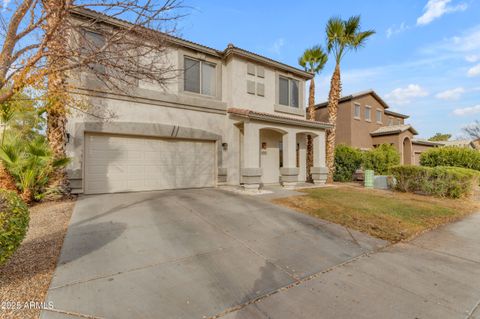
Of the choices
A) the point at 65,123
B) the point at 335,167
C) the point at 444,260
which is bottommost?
the point at 444,260

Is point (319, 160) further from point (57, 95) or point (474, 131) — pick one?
point (474, 131)

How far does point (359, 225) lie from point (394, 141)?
18.1 metres

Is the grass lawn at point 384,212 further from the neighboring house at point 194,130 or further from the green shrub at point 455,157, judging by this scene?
the green shrub at point 455,157

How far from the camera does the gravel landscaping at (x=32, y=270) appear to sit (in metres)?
2.53

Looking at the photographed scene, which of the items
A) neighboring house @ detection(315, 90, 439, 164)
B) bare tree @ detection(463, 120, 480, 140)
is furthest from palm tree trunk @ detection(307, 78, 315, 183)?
bare tree @ detection(463, 120, 480, 140)

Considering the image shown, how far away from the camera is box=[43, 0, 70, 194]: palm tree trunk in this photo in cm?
368

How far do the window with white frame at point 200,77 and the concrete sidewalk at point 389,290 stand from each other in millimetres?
9884

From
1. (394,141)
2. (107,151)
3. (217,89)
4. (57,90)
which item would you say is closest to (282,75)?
(217,89)

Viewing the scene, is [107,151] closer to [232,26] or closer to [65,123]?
[65,123]

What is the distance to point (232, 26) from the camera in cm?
707

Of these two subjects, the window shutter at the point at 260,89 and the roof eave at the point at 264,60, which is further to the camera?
the window shutter at the point at 260,89

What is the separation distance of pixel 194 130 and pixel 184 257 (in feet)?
25.0

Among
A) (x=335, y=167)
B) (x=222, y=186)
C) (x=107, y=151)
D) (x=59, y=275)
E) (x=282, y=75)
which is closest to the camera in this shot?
(x=59, y=275)

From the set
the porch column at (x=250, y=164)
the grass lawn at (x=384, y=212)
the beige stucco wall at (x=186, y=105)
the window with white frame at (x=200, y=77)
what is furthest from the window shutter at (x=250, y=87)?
the grass lawn at (x=384, y=212)
